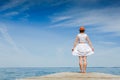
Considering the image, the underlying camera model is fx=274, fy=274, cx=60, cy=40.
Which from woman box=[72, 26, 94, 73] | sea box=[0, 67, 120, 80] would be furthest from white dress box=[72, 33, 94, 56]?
sea box=[0, 67, 120, 80]

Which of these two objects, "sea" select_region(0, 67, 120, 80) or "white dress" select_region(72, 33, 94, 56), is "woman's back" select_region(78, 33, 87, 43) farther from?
"sea" select_region(0, 67, 120, 80)

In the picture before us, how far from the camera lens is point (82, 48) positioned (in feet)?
48.7

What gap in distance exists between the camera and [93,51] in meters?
15.0

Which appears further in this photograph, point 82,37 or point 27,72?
point 27,72

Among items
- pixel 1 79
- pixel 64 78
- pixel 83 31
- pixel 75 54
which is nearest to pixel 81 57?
pixel 75 54

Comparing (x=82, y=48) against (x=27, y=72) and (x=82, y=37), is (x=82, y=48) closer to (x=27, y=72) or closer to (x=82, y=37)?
(x=82, y=37)

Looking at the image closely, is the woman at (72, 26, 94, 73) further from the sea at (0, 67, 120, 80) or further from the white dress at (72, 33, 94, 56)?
the sea at (0, 67, 120, 80)

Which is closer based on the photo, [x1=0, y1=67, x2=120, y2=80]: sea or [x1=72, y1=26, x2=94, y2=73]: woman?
[x1=72, y1=26, x2=94, y2=73]: woman

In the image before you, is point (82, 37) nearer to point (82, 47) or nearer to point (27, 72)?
point (82, 47)

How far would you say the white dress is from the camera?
14805 mm

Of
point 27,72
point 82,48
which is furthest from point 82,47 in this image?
point 27,72

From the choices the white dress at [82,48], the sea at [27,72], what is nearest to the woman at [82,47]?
the white dress at [82,48]

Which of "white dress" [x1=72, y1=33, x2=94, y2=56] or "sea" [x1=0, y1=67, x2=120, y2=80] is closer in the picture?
"white dress" [x1=72, y1=33, x2=94, y2=56]

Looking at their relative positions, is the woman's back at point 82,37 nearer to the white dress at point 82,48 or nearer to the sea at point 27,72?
the white dress at point 82,48
